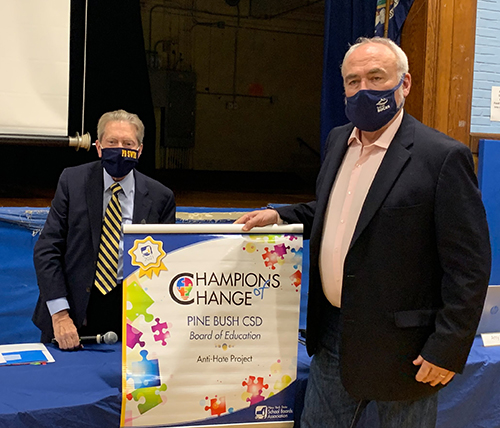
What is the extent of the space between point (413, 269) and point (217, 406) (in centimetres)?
80

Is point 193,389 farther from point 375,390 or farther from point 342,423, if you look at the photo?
point 375,390

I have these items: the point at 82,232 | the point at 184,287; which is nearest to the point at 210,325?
the point at 184,287

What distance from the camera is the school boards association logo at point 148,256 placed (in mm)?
1840

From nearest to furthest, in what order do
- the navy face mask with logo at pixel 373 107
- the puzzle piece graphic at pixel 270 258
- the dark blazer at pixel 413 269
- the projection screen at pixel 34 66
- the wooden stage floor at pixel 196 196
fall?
the dark blazer at pixel 413 269 < the navy face mask with logo at pixel 373 107 < the puzzle piece graphic at pixel 270 258 < the projection screen at pixel 34 66 < the wooden stage floor at pixel 196 196

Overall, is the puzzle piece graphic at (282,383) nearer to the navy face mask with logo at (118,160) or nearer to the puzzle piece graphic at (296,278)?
the puzzle piece graphic at (296,278)

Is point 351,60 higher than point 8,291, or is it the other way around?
point 351,60

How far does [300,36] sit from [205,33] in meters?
1.91

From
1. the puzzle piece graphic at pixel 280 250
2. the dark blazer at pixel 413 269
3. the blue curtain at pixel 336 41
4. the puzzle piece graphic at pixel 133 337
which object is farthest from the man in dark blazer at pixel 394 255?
the blue curtain at pixel 336 41

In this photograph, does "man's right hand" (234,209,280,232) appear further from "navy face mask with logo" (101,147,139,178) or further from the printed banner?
"navy face mask with logo" (101,147,139,178)

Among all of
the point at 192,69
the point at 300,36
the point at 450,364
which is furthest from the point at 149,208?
the point at 300,36

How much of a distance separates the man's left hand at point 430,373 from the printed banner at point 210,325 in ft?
1.62

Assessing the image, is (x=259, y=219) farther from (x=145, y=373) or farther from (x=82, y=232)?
(x=82, y=232)

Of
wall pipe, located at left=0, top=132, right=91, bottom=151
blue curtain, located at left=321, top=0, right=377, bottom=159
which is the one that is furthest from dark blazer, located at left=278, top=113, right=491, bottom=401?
wall pipe, located at left=0, top=132, right=91, bottom=151

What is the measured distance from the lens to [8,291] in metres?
2.92
